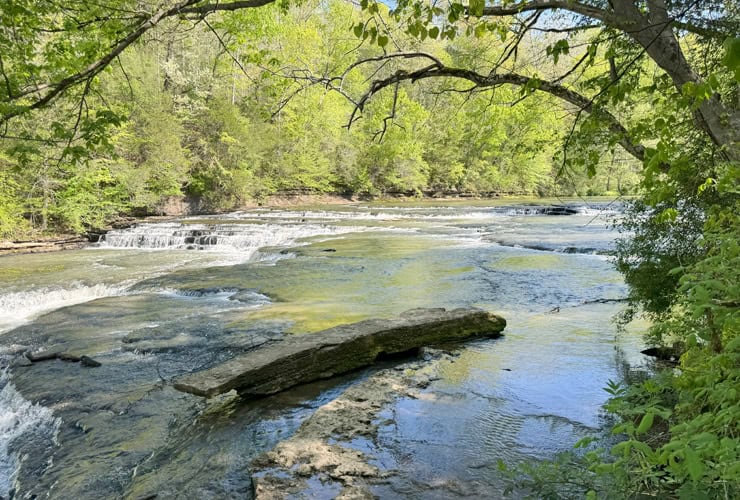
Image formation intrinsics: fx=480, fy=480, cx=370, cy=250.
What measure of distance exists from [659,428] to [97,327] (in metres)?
7.42

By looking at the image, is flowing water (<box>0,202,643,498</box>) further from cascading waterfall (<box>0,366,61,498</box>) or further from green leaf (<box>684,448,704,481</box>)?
green leaf (<box>684,448,704,481</box>)

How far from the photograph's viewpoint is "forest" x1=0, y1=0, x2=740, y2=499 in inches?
99.5

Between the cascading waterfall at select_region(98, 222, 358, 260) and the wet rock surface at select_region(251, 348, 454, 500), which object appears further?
the cascading waterfall at select_region(98, 222, 358, 260)

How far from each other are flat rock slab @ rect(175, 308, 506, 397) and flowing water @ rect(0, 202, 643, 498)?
0.20m

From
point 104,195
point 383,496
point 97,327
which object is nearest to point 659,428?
point 383,496

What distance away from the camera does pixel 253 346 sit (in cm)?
630

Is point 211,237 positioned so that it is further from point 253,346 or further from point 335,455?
point 335,455

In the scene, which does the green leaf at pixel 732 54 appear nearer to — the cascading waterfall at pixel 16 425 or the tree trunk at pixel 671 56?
the tree trunk at pixel 671 56

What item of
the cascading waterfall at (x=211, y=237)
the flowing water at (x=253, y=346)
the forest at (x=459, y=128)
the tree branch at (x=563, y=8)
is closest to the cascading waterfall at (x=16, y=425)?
the flowing water at (x=253, y=346)

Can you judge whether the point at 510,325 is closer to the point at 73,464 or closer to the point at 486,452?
the point at 486,452

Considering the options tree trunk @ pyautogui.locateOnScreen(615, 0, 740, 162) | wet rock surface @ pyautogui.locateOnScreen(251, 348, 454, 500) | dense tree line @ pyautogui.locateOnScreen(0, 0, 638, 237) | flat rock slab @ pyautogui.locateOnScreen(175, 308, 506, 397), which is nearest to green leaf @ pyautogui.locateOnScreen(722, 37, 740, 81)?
tree trunk @ pyautogui.locateOnScreen(615, 0, 740, 162)

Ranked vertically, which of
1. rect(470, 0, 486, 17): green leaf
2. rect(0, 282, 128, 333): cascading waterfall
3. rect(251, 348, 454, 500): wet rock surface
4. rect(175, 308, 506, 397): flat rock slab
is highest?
rect(470, 0, 486, 17): green leaf

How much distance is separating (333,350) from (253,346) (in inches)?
61.2

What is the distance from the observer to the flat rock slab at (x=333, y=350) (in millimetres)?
4508
